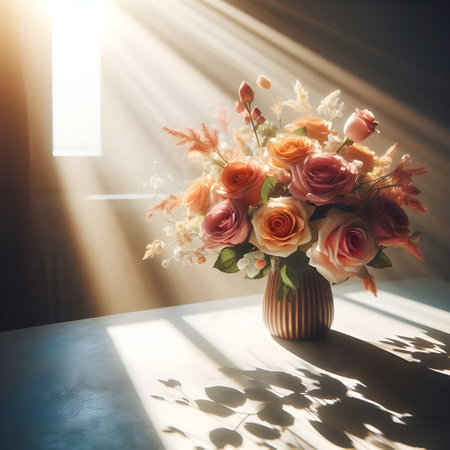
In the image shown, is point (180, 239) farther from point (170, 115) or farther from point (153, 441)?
point (170, 115)

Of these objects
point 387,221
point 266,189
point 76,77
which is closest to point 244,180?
point 266,189

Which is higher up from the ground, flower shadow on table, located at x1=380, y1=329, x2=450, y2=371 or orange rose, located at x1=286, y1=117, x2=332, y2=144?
orange rose, located at x1=286, y1=117, x2=332, y2=144

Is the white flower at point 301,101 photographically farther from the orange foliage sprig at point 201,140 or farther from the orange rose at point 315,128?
the orange foliage sprig at point 201,140

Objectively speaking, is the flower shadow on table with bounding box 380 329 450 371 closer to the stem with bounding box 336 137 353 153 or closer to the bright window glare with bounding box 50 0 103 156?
the stem with bounding box 336 137 353 153

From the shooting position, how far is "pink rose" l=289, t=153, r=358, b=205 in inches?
34.7

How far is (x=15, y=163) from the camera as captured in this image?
4.68 feet

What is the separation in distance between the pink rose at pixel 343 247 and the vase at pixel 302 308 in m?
0.16

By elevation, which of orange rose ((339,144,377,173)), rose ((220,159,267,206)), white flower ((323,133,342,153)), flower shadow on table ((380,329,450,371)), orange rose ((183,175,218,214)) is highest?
white flower ((323,133,342,153))

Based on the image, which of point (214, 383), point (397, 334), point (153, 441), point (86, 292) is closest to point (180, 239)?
point (214, 383)

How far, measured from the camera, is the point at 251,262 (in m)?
0.93

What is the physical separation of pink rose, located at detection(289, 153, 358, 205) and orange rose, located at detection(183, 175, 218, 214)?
0.57 ft

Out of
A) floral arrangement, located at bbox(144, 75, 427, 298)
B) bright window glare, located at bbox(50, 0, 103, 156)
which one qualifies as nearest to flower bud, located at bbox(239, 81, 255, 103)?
floral arrangement, located at bbox(144, 75, 427, 298)

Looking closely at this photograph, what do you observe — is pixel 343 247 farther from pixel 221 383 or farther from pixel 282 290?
pixel 221 383

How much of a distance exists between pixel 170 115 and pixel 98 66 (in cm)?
29
